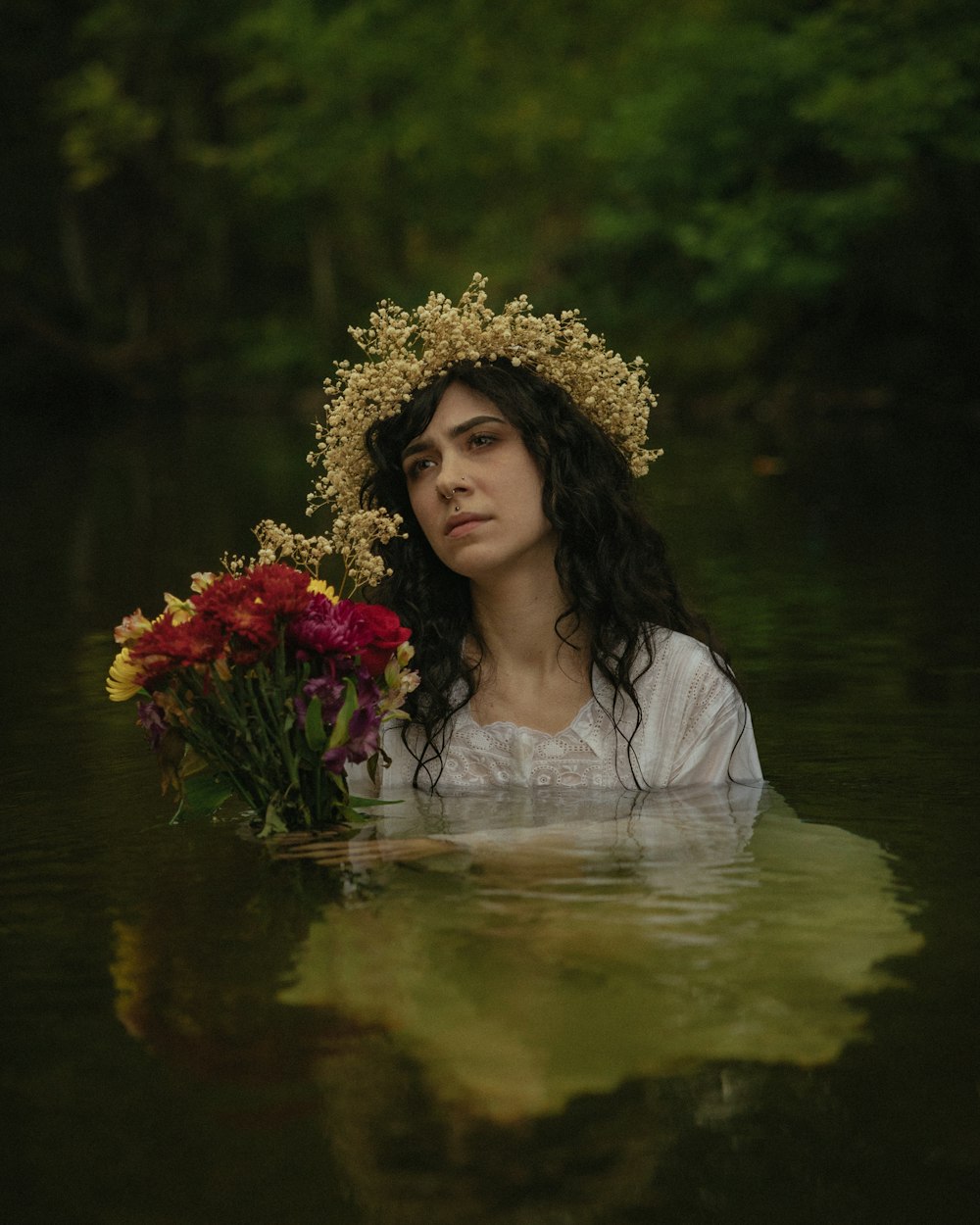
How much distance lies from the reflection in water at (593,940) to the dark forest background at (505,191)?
18.2 meters

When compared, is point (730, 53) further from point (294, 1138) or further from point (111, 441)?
point (294, 1138)

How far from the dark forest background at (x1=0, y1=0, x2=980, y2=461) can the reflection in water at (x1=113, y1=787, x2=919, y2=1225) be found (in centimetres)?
1843

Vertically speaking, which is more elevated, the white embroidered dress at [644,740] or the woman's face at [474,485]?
the woman's face at [474,485]

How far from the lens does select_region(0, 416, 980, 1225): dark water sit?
279cm

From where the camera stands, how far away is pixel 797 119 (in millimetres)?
27438

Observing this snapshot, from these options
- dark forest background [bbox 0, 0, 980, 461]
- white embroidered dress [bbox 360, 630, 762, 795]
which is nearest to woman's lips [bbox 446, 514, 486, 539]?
white embroidered dress [bbox 360, 630, 762, 795]

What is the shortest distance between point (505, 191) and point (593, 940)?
41.3 m

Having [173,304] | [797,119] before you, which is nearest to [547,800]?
[797,119]

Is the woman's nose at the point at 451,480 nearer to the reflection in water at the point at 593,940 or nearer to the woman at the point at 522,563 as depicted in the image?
the woman at the point at 522,563

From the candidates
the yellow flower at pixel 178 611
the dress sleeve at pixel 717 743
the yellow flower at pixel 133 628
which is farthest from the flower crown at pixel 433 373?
the dress sleeve at pixel 717 743

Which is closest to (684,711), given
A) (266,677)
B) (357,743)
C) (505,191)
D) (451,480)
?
(451,480)

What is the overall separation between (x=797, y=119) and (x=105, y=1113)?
26.2 m

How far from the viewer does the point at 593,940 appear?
12.5 ft

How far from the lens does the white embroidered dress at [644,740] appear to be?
494cm
